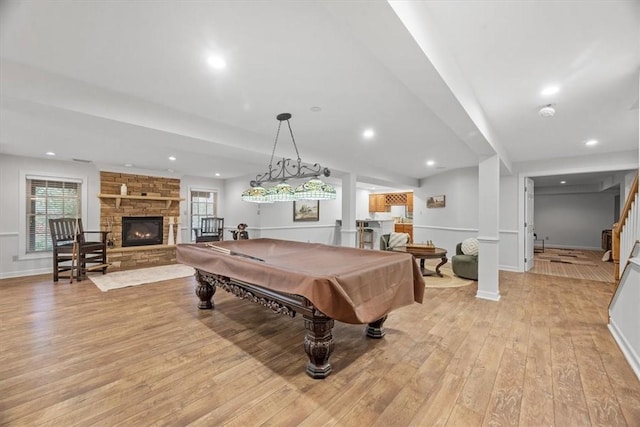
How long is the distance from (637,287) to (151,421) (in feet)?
11.5

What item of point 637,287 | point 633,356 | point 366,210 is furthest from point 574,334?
point 366,210

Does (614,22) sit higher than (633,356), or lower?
higher

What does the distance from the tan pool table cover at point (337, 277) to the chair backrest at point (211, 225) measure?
3954 mm

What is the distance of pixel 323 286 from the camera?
1683 millimetres

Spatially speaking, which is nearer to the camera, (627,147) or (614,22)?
(614,22)

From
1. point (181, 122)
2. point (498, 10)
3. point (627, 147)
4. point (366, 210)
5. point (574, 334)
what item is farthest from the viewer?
point (366, 210)

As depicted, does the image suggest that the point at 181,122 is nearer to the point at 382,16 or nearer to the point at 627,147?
the point at 382,16

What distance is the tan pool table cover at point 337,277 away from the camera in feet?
5.60

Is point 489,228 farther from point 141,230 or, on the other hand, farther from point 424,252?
point 141,230

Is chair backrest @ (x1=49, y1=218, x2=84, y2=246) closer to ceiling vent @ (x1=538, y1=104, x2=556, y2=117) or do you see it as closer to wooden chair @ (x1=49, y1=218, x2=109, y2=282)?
wooden chair @ (x1=49, y1=218, x2=109, y2=282)

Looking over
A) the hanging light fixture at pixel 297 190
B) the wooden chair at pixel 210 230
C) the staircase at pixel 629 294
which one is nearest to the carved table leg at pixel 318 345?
the hanging light fixture at pixel 297 190

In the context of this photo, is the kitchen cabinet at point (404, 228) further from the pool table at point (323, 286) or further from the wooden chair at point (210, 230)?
the pool table at point (323, 286)

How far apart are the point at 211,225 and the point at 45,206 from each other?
3237mm

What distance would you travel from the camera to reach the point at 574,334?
2.67 meters
